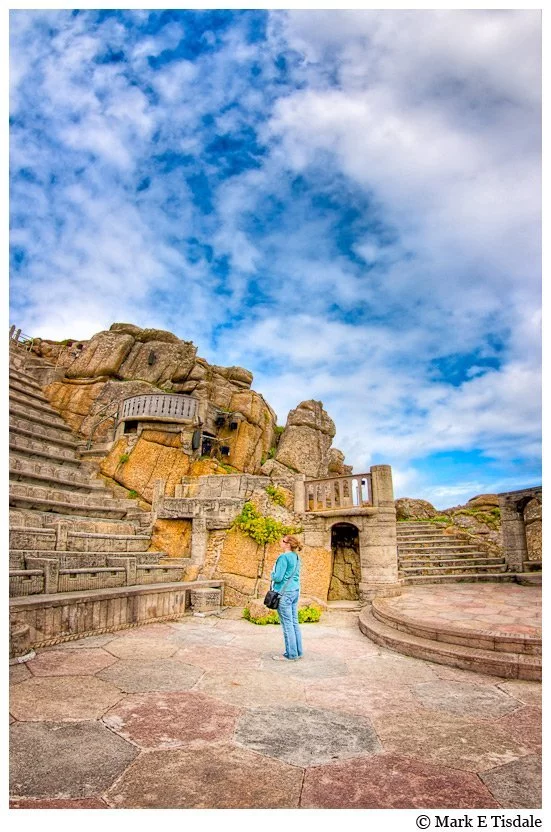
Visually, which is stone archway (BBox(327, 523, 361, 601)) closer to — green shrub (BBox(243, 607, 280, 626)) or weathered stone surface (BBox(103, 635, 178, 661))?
green shrub (BBox(243, 607, 280, 626))

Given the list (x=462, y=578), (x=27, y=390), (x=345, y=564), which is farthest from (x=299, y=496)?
(x=27, y=390)

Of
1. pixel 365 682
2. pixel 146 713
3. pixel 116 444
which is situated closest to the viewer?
pixel 146 713

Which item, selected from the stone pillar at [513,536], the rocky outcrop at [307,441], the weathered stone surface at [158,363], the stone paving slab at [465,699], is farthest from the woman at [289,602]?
the weathered stone surface at [158,363]

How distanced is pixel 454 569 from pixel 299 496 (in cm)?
516

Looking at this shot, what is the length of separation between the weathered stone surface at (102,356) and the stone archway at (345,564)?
19020mm

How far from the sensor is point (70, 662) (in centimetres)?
538

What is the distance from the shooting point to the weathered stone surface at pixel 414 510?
2026 cm

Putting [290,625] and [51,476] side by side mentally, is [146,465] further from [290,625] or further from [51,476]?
[290,625]

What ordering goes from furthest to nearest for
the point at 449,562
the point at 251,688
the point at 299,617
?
the point at 449,562, the point at 299,617, the point at 251,688

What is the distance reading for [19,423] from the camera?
1873 cm

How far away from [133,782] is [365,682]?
3.07m

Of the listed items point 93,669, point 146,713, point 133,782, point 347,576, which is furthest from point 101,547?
point 133,782
